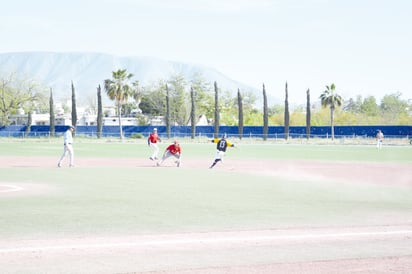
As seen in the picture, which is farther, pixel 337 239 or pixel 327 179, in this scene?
pixel 327 179

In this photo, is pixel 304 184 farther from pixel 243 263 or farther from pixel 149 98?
pixel 149 98

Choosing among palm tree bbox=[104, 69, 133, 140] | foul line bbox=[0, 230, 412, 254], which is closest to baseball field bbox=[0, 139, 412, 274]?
foul line bbox=[0, 230, 412, 254]

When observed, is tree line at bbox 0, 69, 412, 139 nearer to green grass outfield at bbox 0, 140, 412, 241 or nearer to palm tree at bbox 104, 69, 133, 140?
palm tree at bbox 104, 69, 133, 140

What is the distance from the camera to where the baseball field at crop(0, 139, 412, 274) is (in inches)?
363

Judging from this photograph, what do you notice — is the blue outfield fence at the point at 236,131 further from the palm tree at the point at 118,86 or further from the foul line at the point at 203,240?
the foul line at the point at 203,240

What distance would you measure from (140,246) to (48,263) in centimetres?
177

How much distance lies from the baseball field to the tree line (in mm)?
70530

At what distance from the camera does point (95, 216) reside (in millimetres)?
13914

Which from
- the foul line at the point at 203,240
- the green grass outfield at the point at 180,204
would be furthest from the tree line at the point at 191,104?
the foul line at the point at 203,240

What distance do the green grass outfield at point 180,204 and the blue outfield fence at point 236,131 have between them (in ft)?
221

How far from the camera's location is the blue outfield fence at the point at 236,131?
89.7 metres

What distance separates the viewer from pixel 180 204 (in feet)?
53.5

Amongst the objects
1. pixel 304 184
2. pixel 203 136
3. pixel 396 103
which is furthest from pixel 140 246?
pixel 396 103

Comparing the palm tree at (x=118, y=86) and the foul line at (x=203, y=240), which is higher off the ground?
the palm tree at (x=118, y=86)
